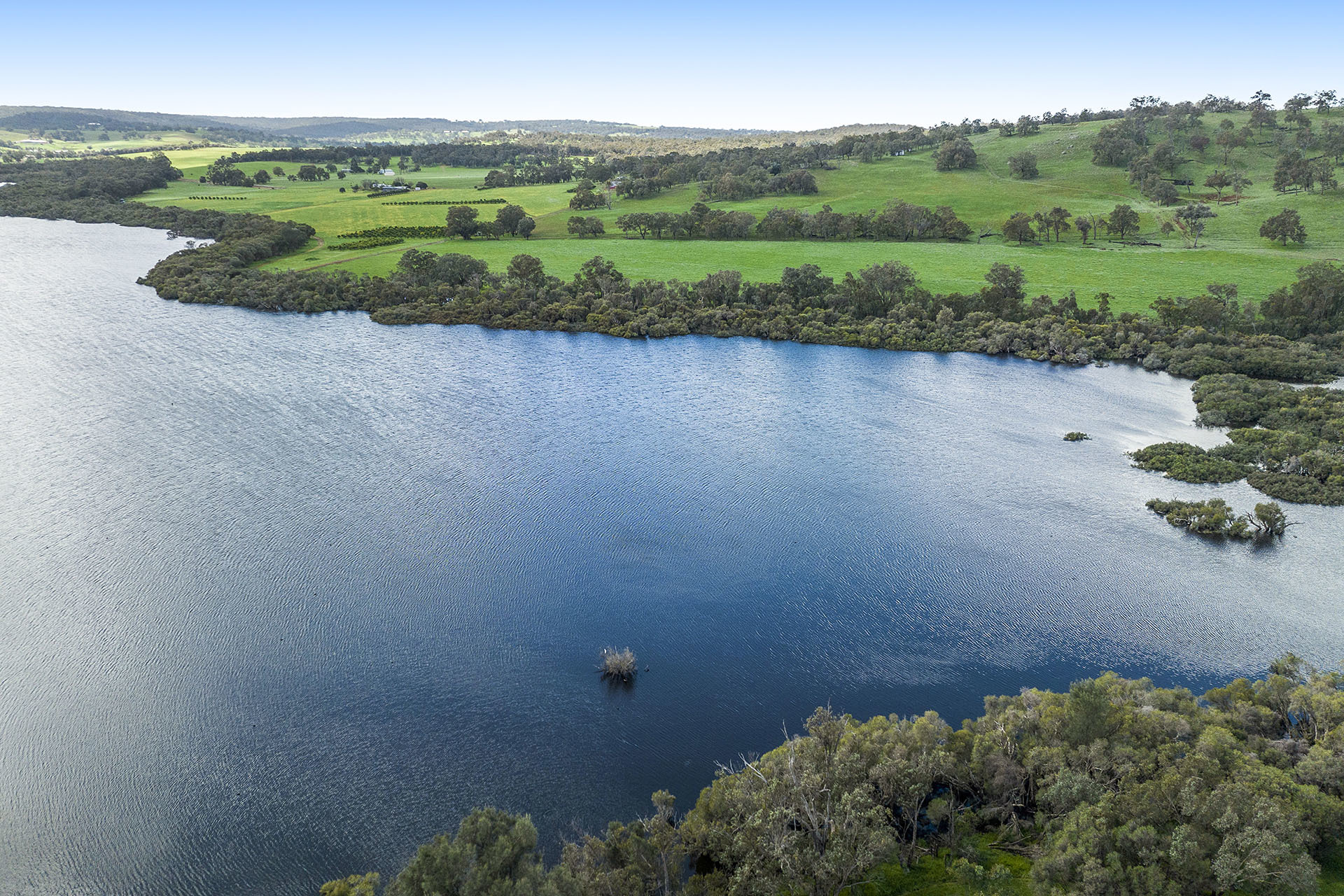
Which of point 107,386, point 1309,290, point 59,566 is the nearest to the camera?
point 59,566

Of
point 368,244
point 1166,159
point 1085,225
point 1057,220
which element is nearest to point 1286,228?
point 1085,225

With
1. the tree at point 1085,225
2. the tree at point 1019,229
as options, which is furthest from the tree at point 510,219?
the tree at point 1085,225

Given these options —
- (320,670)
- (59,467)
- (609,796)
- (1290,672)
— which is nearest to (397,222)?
(59,467)

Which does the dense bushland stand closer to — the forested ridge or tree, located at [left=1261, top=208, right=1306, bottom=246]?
the forested ridge

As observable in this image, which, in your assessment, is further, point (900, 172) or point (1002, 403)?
point (900, 172)

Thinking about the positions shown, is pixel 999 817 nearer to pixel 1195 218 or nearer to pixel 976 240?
pixel 976 240

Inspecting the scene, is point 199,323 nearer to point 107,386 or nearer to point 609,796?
point 107,386
